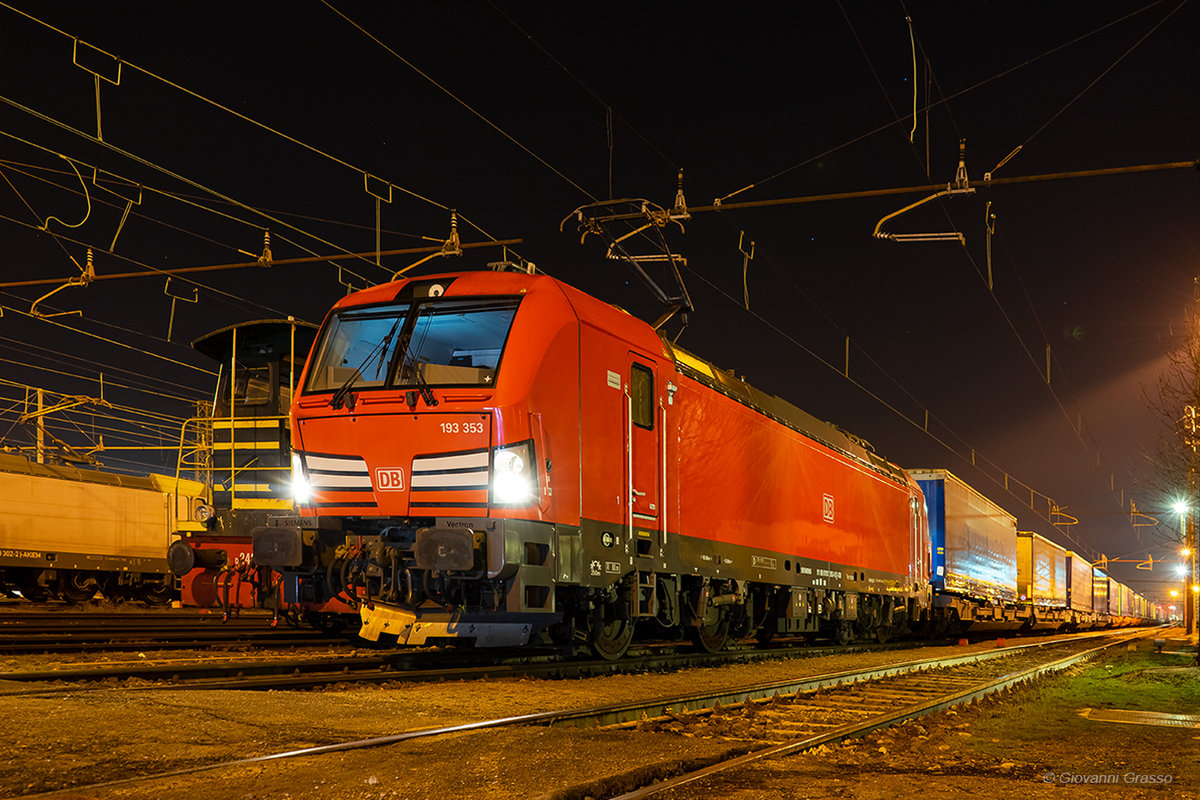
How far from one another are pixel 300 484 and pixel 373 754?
15.5ft

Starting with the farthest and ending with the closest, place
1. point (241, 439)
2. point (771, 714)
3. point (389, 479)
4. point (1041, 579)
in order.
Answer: point (1041, 579) → point (241, 439) → point (389, 479) → point (771, 714)

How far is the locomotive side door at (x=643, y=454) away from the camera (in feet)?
36.8

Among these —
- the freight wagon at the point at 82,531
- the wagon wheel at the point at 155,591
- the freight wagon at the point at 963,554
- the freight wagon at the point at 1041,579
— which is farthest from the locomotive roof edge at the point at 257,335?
the freight wagon at the point at 1041,579

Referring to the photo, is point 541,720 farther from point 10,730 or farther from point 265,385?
point 265,385

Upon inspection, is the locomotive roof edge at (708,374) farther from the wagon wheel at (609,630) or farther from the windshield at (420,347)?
the wagon wheel at (609,630)

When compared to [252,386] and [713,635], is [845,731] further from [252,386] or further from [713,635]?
[252,386]

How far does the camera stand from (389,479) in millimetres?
9742

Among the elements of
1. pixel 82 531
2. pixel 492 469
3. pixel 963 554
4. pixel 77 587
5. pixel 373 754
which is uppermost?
pixel 492 469

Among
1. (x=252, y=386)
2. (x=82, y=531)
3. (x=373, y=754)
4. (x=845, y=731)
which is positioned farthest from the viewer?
(x=82, y=531)

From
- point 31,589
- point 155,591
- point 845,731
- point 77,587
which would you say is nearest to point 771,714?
point 845,731

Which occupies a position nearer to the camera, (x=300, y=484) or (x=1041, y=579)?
(x=300, y=484)

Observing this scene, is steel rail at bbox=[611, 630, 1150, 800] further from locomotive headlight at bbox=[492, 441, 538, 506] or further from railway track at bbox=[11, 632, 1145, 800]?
locomotive headlight at bbox=[492, 441, 538, 506]

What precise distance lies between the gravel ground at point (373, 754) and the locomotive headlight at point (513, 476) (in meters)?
1.74

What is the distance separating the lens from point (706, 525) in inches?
517
